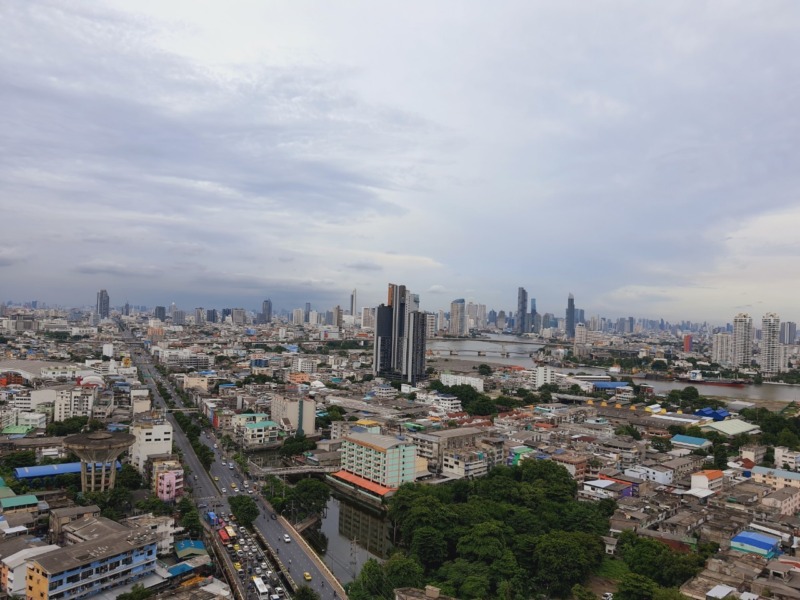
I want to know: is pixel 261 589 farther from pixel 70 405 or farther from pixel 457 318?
pixel 457 318

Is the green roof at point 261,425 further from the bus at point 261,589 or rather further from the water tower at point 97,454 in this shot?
the bus at point 261,589

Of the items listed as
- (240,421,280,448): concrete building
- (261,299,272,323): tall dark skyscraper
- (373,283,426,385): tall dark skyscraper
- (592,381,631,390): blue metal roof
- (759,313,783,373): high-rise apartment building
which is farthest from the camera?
(261,299,272,323): tall dark skyscraper


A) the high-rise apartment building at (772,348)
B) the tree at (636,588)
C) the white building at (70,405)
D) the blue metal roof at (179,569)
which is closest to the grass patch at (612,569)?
the tree at (636,588)

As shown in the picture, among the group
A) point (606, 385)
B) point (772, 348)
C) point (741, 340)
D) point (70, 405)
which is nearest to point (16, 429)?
point (70, 405)

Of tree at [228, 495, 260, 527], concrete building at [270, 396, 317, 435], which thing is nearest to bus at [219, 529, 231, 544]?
tree at [228, 495, 260, 527]

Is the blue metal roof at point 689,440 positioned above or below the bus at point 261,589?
above

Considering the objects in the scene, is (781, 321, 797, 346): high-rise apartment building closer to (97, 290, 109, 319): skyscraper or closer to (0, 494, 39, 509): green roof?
(0, 494, 39, 509): green roof

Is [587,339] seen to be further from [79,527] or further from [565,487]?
[79,527]
